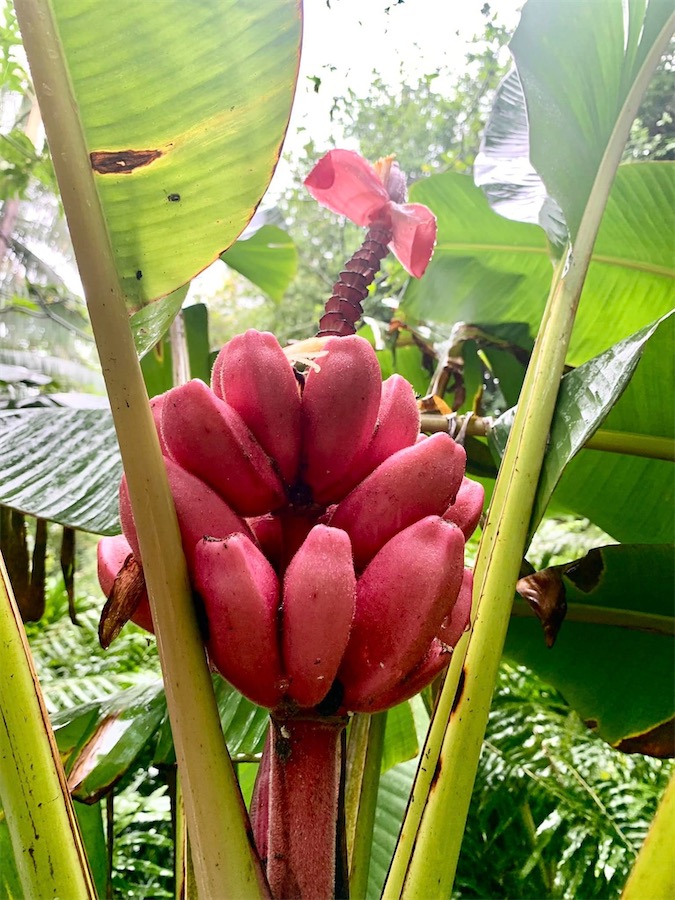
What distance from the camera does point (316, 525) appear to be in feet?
1.14

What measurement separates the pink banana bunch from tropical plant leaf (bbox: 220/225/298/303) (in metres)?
0.79

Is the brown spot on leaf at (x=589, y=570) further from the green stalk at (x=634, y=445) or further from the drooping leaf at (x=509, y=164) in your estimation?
the drooping leaf at (x=509, y=164)

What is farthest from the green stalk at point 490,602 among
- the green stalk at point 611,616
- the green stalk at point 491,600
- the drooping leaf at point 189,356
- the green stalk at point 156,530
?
the drooping leaf at point 189,356

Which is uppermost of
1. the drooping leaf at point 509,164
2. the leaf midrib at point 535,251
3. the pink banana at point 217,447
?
the drooping leaf at point 509,164

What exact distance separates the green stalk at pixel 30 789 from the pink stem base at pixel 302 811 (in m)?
0.11

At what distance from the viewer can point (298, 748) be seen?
35cm

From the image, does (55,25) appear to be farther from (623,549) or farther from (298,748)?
(623,549)

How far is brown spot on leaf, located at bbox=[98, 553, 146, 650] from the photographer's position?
35cm

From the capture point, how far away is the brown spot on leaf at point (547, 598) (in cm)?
51

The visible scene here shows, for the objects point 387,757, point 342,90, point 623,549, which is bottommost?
point 387,757

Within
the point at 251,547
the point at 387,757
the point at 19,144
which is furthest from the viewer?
the point at 19,144

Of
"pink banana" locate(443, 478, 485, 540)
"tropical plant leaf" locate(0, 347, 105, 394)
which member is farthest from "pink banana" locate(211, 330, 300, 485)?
"tropical plant leaf" locate(0, 347, 105, 394)

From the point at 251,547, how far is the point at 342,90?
2509 millimetres

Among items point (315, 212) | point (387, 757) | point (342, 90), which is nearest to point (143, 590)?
point (387, 757)
